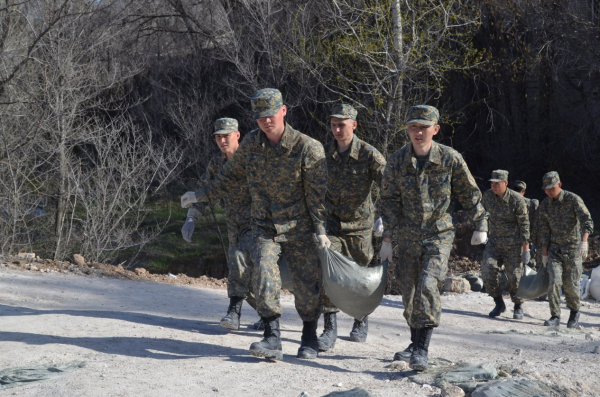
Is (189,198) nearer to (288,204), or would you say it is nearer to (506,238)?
(288,204)

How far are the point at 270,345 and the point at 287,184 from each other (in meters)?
1.21

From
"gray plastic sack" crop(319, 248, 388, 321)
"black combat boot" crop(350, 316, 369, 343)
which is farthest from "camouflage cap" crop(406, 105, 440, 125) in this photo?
"black combat boot" crop(350, 316, 369, 343)

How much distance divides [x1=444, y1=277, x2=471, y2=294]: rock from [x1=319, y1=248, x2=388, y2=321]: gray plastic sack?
7.16 m

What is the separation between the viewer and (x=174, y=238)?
2162 cm

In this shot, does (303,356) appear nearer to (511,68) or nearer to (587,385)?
(587,385)

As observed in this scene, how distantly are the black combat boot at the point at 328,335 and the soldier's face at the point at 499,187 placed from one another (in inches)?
160

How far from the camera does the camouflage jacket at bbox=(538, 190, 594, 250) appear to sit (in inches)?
361

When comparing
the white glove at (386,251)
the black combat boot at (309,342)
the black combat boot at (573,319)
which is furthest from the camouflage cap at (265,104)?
the black combat boot at (573,319)

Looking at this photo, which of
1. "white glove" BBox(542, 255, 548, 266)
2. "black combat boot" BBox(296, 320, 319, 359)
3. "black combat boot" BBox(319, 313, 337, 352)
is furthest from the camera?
"white glove" BBox(542, 255, 548, 266)

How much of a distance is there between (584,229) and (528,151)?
12.4 metres

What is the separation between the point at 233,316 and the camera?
267 inches

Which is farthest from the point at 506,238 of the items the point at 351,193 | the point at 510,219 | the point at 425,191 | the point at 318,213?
the point at 318,213

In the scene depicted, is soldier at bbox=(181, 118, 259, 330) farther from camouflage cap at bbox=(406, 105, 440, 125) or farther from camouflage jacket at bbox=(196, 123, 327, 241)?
camouflage cap at bbox=(406, 105, 440, 125)

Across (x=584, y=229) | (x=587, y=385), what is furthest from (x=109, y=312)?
(x=584, y=229)
